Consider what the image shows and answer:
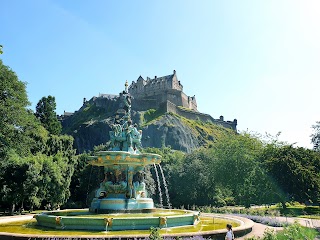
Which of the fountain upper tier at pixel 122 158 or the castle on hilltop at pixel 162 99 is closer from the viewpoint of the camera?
the fountain upper tier at pixel 122 158

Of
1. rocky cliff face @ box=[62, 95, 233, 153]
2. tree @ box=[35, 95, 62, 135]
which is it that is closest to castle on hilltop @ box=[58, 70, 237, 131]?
rocky cliff face @ box=[62, 95, 233, 153]

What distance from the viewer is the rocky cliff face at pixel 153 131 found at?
8281 cm

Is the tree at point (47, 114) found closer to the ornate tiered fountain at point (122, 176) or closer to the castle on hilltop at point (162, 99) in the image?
the castle on hilltop at point (162, 99)

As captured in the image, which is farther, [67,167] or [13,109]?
[67,167]

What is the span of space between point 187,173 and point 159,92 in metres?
63.5

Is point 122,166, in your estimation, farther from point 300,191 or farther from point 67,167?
point 300,191

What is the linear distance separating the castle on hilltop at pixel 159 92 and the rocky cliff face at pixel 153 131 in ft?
23.1

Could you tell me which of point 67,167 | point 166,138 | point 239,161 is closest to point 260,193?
point 239,161

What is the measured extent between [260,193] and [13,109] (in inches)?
1221

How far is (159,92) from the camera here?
351ft

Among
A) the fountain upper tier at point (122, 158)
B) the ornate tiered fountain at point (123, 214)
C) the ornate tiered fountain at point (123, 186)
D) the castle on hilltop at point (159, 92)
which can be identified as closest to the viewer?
the ornate tiered fountain at point (123, 214)

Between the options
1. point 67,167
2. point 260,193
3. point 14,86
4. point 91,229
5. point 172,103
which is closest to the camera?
point 91,229

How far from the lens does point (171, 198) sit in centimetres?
4609

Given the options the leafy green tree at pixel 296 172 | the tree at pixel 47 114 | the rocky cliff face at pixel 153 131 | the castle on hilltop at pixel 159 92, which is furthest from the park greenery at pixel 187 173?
the castle on hilltop at pixel 159 92
